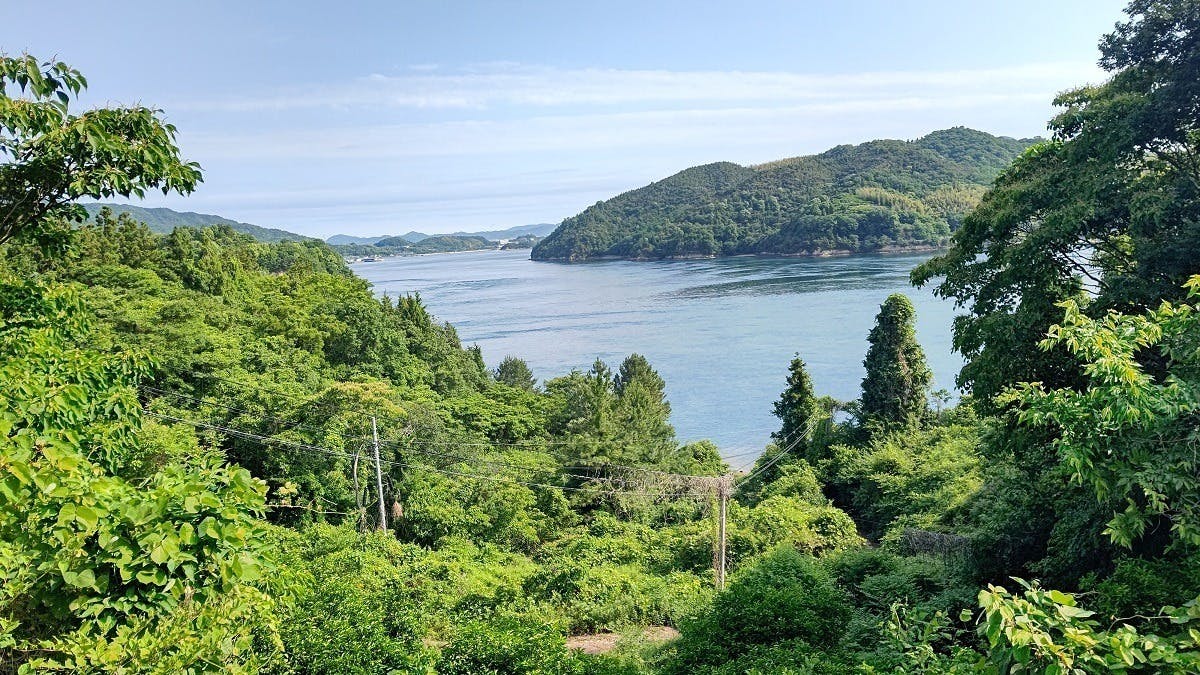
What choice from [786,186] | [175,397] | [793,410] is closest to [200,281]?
[175,397]

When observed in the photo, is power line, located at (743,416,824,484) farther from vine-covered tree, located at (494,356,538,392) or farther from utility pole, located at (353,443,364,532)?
vine-covered tree, located at (494,356,538,392)

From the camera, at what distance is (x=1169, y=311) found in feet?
13.9

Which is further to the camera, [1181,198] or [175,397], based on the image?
[175,397]

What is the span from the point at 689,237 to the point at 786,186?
26.3 m

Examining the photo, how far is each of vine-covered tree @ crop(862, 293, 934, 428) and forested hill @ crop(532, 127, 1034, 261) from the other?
6888cm

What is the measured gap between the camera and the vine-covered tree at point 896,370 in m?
25.2

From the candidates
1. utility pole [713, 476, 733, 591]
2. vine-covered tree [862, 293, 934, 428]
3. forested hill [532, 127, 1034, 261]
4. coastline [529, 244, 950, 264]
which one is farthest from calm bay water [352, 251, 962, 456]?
utility pole [713, 476, 733, 591]

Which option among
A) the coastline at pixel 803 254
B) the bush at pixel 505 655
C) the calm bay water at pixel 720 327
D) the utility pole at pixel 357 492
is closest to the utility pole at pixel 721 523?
the bush at pixel 505 655

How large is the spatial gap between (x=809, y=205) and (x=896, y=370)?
Answer: 9285cm

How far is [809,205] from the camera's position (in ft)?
370

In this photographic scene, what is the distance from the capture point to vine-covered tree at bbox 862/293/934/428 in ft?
82.7

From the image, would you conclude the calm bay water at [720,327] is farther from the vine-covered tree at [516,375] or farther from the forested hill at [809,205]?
the forested hill at [809,205]

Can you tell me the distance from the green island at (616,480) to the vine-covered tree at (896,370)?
13 cm

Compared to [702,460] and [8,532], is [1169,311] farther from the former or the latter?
[702,460]
